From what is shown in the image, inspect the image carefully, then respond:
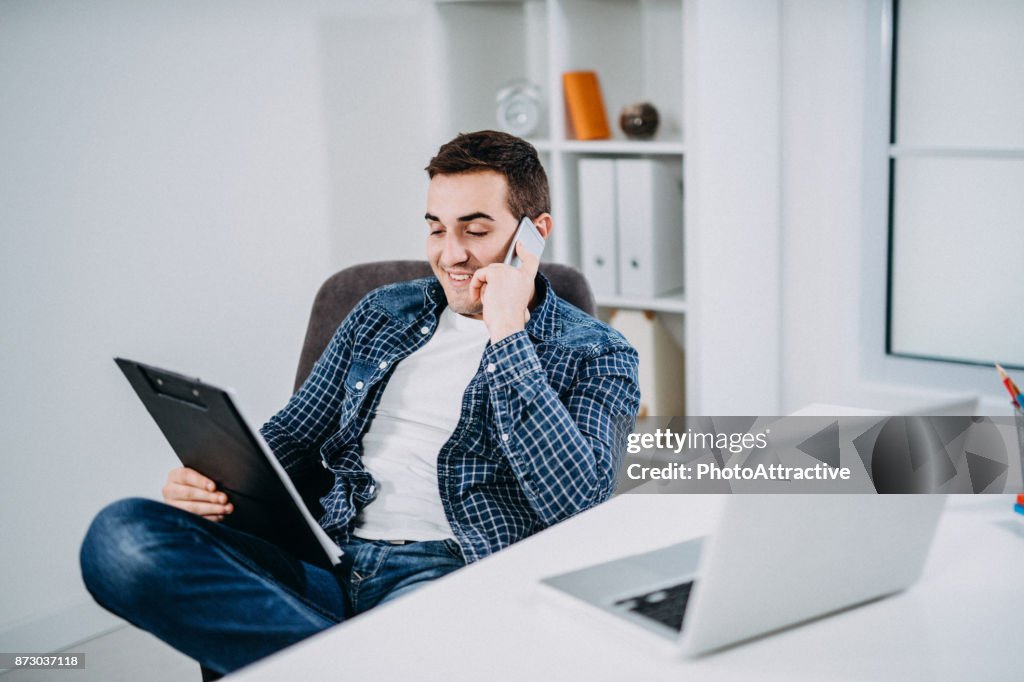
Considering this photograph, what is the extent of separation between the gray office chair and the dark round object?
1091mm

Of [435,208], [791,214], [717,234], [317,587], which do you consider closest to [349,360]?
[435,208]

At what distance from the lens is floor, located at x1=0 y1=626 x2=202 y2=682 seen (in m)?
2.36

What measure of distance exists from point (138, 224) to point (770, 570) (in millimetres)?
2116

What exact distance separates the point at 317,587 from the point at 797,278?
5.79 ft

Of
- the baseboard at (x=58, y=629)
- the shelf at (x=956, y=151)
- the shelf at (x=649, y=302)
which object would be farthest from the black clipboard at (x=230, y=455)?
the shelf at (x=956, y=151)

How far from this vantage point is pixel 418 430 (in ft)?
5.74

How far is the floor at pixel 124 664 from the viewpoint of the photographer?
2.36 meters

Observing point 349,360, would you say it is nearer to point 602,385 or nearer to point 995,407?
point 602,385

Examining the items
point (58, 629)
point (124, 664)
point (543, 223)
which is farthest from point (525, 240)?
point (58, 629)

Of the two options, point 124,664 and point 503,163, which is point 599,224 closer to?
point 503,163

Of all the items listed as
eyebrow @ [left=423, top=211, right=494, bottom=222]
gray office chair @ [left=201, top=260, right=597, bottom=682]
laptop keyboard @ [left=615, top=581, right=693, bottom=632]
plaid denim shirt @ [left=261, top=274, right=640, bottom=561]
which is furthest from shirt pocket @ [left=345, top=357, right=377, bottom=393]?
laptop keyboard @ [left=615, top=581, right=693, bottom=632]

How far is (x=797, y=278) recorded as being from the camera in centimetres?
285

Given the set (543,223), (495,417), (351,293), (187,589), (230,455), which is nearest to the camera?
(187,589)

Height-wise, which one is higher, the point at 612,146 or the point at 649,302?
the point at 612,146
